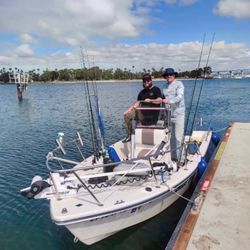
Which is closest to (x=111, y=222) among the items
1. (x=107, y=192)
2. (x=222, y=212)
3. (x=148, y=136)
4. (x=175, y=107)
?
(x=107, y=192)

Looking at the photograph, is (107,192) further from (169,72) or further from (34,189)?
(169,72)

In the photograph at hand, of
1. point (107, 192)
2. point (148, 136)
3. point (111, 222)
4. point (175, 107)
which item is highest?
point (175, 107)

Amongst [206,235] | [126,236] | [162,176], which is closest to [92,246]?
[126,236]

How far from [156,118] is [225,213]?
294 centimetres

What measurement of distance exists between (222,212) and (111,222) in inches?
74.0

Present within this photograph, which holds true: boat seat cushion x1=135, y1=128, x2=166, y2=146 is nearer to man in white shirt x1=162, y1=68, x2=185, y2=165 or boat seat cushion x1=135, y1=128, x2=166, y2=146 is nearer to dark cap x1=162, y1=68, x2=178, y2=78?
man in white shirt x1=162, y1=68, x2=185, y2=165

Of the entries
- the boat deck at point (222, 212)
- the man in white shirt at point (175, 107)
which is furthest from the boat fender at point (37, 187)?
the man in white shirt at point (175, 107)

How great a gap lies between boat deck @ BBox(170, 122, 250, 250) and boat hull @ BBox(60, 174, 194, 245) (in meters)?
0.81

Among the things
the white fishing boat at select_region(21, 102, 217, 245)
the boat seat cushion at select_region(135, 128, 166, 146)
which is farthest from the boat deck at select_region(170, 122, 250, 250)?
the boat seat cushion at select_region(135, 128, 166, 146)

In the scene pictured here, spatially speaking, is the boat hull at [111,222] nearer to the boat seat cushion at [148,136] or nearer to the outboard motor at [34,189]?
the outboard motor at [34,189]

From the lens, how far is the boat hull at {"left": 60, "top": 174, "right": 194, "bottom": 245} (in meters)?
4.58

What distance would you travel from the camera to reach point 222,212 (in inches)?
193

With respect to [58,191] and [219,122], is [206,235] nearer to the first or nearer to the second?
[58,191]

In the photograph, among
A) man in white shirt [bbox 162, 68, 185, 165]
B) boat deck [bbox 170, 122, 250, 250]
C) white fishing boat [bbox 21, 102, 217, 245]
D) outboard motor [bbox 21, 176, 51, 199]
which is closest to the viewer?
boat deck [bbox 170, 122, 250, 250]
